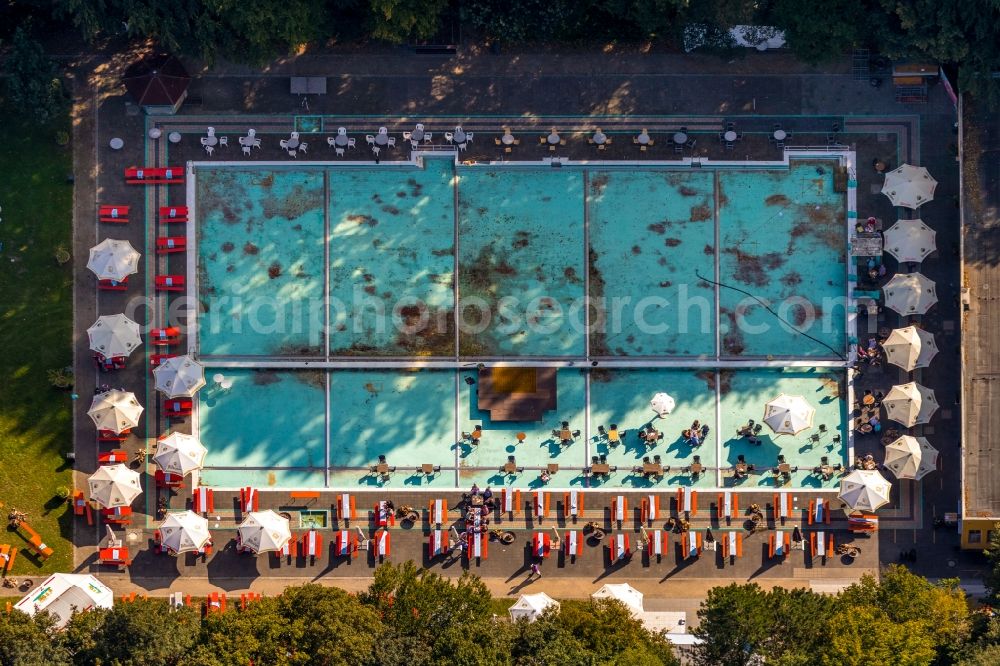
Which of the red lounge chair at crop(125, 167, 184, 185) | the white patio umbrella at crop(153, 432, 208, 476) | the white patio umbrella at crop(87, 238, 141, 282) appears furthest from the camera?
the red lounge chair at crop(125, 167, 184, 185)

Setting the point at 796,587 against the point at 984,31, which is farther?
the point at 796,587

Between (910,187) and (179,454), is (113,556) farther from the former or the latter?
(910,187)

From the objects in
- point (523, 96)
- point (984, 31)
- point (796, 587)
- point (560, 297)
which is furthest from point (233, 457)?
point (984, 31)

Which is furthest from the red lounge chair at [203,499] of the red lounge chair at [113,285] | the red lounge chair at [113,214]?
the red lounge chair at [113,214]

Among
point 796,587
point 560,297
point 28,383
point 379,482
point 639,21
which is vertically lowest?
point 796,587

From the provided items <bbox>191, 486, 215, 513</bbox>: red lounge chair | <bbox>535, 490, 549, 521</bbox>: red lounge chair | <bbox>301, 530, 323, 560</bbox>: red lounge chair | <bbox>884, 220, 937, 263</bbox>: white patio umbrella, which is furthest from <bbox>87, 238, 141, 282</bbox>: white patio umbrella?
<bbox>884, 220, 937, 263</bbox>: white patio umbrella

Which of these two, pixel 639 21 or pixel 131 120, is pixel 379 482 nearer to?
pixel 131 120

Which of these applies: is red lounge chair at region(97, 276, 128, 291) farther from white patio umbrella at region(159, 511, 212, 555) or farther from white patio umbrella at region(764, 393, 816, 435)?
white patio umbrella at region(764, 393, 816, 435)
